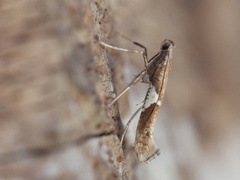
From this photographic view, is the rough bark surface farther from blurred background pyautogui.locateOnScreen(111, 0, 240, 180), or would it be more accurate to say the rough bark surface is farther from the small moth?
blurred background pyautogui.locateOnScreen(111, 0, 240, 180)

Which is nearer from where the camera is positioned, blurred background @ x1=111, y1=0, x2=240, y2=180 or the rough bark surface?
the rough bark surface

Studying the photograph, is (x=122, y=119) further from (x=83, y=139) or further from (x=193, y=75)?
(x=83, y=139)

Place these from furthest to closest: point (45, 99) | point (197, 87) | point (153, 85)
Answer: point (197, 87) < point (153, 85) < point (45, 99)

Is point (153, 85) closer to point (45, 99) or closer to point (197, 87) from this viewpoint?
point (197, 87)

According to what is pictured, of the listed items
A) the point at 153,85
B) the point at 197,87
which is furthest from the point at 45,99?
the point at 197,87

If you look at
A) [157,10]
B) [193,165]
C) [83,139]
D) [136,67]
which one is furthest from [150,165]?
[83,139]

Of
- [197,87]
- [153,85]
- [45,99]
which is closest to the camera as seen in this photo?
[45,99]

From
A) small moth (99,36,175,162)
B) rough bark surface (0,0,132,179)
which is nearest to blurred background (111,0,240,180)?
small moth (99,36,175,162)

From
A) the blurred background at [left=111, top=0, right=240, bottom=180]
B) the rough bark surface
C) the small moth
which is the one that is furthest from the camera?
the blurred background at [left=111, top=0, right=240, bottom=180]

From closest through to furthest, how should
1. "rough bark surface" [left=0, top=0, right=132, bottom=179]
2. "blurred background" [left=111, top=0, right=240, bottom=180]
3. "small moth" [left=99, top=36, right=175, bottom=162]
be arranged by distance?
1. "rough bark surface" [left=0, top=0, right=132, bottom=179]
2. "small moth" [left=99, top=36, right=175, bottom=162]
3. "blurred background" [left=111, top=0, right=240, bottom=180]
